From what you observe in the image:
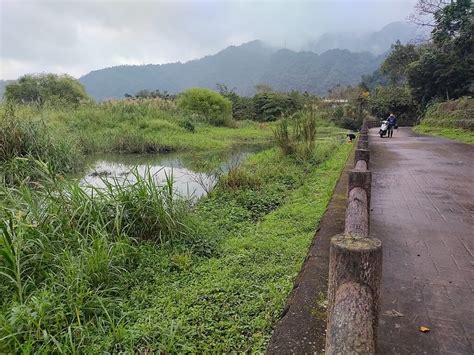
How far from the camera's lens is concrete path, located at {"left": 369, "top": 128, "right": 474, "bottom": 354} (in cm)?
218

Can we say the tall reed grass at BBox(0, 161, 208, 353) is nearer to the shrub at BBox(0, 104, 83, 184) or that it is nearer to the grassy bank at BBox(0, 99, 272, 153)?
the shrub at BBox(0, 104, 83, 184)

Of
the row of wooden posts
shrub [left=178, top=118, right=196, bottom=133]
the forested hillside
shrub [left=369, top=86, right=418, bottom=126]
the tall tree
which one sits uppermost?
the forested hillside

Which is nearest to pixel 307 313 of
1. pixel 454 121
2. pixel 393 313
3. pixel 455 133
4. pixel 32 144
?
pixel 393 313

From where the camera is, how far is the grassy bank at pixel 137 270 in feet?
8.50

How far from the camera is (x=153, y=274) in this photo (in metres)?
3.62

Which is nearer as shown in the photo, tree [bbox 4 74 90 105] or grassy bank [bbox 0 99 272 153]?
grassy bank [bbox 0 99 272 153]

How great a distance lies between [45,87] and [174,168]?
32.9 metres

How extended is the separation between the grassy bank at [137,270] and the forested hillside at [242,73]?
9448cm

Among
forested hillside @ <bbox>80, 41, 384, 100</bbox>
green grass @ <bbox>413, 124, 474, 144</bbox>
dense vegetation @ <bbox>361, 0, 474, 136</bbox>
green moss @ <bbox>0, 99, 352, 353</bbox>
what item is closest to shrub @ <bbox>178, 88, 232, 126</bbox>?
dense vegetation @ <bbox>361, 0, 474, 136</bbox>

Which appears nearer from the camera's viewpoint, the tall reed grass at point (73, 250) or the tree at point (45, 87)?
the tall reed grass at point (73, 250)

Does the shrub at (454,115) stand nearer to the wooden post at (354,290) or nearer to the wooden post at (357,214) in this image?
the wooden post at (357,214)

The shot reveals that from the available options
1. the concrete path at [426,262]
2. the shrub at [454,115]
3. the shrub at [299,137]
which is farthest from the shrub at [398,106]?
the concrete path at [426,262]

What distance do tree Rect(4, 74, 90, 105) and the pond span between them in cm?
2233

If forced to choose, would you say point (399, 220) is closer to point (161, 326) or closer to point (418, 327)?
point (418, 327)
